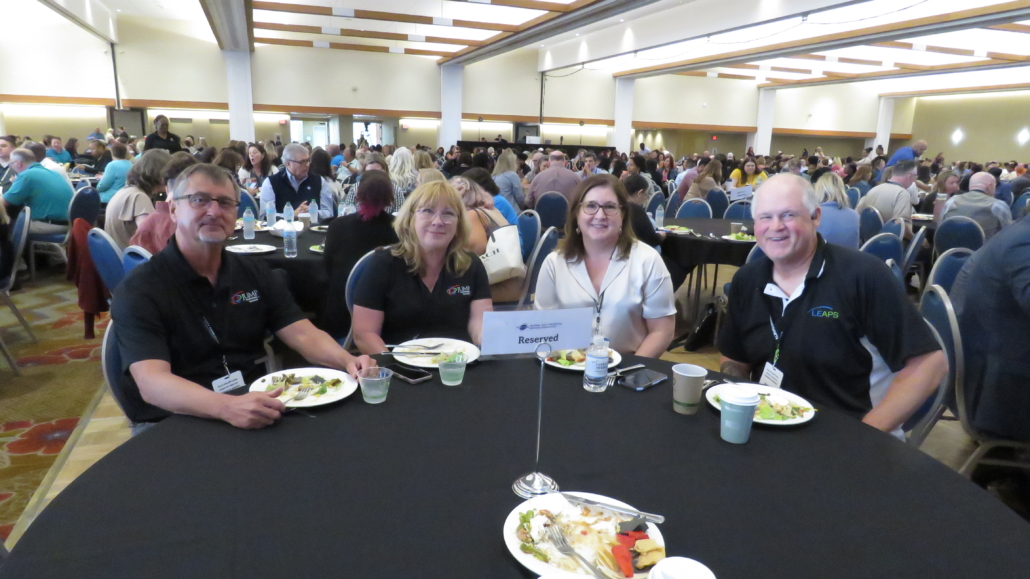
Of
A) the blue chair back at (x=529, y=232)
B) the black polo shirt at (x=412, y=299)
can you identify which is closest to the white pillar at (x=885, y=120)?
the blue chair back at (x=529, y=232)

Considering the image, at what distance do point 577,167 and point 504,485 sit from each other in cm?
1069

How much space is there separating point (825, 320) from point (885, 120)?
2482 cm

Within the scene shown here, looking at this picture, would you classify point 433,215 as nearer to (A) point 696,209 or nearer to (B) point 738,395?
(B) point 738,395

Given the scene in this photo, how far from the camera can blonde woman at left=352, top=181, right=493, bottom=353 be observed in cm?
224

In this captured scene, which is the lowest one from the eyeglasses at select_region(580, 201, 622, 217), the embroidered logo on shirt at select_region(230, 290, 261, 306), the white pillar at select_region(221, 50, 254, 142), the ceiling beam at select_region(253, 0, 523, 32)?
the embroidered logo on shirt at select_region(230, 290, 261, 306)

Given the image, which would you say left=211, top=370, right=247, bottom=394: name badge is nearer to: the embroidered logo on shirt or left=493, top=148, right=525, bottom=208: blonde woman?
the embroidered logo on shirt

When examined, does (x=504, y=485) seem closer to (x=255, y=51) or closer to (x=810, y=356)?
(x=810, y=356)

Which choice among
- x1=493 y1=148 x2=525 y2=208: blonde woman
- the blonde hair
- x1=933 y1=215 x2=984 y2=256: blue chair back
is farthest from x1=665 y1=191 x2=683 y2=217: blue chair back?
the blonde hair

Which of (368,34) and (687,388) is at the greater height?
(368,34)

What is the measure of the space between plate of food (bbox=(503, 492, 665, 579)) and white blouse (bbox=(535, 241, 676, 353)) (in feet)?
4.33

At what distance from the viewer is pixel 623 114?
19406mm

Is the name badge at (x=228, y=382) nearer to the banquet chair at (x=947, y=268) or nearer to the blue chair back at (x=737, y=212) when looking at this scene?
the banquet chair at (x=947, y=268)

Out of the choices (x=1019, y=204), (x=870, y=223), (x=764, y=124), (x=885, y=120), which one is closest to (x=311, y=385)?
(x=870, y=223)

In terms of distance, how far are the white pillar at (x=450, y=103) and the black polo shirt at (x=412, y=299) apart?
1638cm
